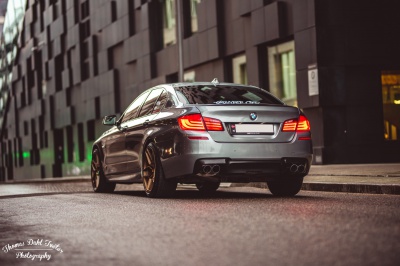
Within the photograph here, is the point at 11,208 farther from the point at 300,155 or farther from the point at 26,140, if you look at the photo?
the point at 26,140

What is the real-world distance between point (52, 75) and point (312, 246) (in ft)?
148

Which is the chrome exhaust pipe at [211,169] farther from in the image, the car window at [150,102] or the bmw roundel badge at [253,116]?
the car window at [150,102]

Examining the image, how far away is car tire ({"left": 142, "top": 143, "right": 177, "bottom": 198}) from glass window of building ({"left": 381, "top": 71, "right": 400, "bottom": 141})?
39.7 feet

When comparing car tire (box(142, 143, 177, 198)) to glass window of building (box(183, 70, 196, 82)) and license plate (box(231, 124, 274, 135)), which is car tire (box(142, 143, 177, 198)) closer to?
license plate (box(231, 124, 274, 135))

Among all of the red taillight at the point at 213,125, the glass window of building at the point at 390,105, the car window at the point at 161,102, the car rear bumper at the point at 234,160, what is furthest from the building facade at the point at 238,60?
the red taillight at the point at 213,125

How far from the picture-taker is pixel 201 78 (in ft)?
92.3

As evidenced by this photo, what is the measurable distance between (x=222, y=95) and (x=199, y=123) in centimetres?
94

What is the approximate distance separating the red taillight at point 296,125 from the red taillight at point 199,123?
2.76 feet

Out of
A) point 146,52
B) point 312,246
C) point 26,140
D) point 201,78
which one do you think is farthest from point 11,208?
point 26,140

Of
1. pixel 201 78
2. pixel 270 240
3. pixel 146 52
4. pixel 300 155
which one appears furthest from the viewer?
pixel 146 52

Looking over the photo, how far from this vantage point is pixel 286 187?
34.8 ft

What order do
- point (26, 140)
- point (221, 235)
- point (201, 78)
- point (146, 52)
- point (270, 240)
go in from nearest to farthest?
point (270, 240) → point (221, 235) → point (201, 78) → point (146, 52) → point (26, 140)

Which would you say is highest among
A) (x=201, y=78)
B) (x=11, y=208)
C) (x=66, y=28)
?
(x=66, y=28)

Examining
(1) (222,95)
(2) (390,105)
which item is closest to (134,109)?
(1) (222,95)
